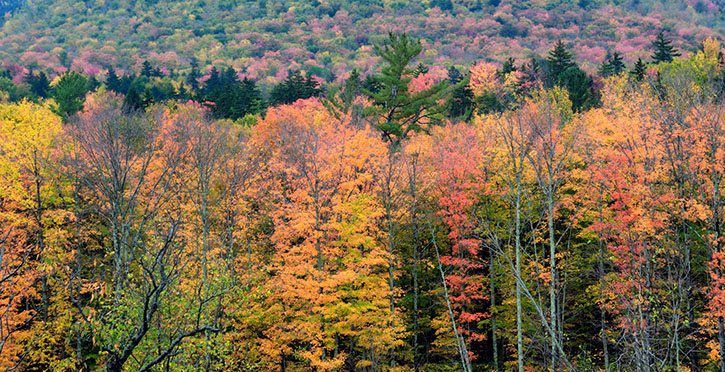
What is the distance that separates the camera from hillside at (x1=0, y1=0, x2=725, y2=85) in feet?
426

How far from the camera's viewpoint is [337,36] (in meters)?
177

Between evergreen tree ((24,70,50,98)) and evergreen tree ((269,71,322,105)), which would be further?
evergreen tree ((24,70,50,98))

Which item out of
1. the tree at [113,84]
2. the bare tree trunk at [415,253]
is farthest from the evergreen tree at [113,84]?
the bare tree trunk at [415,253]

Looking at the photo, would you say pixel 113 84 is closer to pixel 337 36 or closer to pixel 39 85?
pixel 39 85

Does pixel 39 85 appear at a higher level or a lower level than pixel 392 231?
higher

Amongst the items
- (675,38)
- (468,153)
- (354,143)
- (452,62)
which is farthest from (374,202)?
(675,38)

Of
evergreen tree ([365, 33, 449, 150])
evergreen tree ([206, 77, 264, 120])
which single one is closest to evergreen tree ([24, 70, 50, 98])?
evergreen tree ([206, 77, 264, 120])

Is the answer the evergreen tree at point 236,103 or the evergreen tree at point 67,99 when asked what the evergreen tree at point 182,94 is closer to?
the evergreen tree at point 236,103

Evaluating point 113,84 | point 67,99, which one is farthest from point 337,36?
point 67,99

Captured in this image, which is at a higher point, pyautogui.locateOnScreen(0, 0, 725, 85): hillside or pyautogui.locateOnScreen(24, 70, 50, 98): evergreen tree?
pyautogui.locateOnScreen(0, 0, 725, 85): hillside

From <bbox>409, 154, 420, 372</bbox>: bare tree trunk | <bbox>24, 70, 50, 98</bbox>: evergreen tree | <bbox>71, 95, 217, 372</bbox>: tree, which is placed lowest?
<bbox>409, 154, 420, 372</bbox>: bare tree trunk

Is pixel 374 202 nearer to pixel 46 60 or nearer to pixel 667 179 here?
pixel 667 179

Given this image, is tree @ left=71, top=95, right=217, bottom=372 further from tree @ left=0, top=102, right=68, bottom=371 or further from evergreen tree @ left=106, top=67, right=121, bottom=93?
evergreen tree @ left=106, top=67, right=121, bottom=93

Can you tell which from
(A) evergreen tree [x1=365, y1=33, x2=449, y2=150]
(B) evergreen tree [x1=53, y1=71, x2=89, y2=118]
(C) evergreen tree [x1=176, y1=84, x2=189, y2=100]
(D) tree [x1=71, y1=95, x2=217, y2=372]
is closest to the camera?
(D) tree [x1=71, y1=95, x2=217, y2=372]
